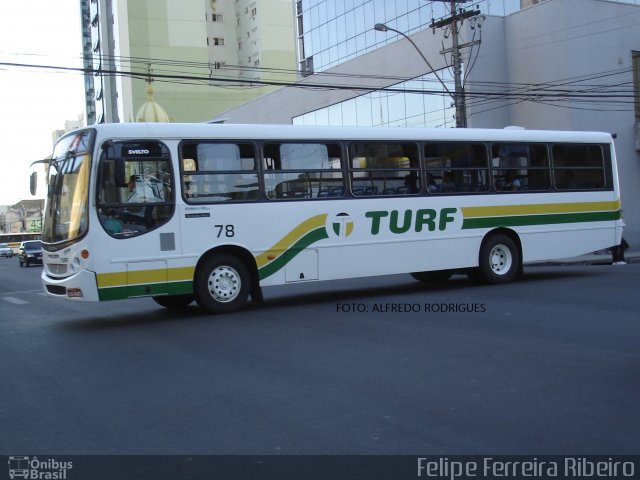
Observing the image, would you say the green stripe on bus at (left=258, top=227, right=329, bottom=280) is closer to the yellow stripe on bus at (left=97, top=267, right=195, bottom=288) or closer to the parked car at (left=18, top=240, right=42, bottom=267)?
the yellow stripe on bus at (left=97, top=267, right=195, bottom=288)

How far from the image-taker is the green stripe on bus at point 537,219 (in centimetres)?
1452

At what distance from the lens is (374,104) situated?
120 feet

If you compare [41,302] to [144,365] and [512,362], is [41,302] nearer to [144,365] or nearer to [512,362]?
[144,365]

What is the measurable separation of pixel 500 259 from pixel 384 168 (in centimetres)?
344

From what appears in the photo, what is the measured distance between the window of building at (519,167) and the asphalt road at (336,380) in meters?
3.40

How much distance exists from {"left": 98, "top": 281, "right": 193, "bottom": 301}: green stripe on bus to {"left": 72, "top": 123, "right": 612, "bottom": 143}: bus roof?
7.66 ft

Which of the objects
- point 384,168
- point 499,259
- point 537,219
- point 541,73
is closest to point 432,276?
point 499,259

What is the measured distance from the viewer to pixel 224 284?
11805 mm

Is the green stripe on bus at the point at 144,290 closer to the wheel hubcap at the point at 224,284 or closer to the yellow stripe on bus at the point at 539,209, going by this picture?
the wheel hubcap at the point at 224,284

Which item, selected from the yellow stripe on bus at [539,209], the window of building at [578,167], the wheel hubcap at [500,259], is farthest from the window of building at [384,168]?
the window of building at [578,167]

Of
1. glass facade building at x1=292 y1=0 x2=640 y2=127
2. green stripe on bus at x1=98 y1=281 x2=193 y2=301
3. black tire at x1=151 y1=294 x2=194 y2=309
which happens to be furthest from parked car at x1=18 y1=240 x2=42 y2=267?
green stripe on bus at x1=98 y1=281 x2=193 y2=301

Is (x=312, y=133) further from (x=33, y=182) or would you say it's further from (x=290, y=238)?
(x=33, y=182)

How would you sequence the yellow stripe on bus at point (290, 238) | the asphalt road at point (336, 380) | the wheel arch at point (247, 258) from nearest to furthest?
the asphalt road at point (336, 380) < the wheel arch at point (247, 258) < the yellow stripe on bus at point (290, 238)

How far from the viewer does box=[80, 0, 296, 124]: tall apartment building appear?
250ft
